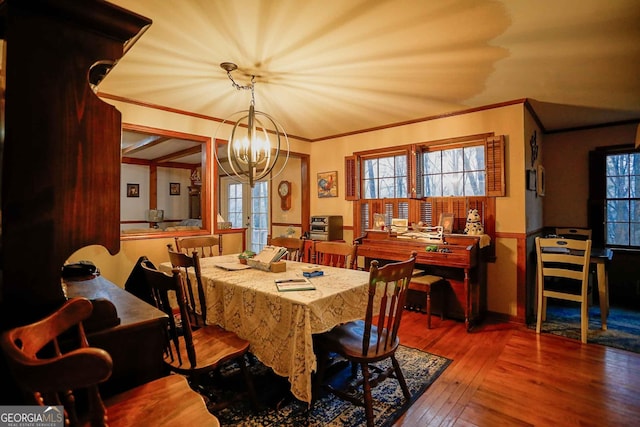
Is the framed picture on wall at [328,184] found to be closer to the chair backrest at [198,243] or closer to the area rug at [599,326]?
the chair backrest at [198,243]

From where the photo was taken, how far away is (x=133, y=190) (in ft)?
24.2

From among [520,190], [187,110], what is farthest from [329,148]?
[520,190]

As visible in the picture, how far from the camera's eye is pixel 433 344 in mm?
2879

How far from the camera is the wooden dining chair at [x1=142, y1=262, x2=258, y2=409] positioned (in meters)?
1.58

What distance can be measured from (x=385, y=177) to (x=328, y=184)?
1003mm

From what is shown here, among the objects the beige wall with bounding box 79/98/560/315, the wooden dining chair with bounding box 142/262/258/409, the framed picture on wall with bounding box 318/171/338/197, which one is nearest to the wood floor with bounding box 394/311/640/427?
the beige wall with bounding box 79/98/560/315

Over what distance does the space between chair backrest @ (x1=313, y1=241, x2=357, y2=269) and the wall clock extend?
288cm

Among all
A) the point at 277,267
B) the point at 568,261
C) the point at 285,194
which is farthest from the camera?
the point at 285,194

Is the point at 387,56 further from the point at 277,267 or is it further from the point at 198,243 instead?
the point at 198,243

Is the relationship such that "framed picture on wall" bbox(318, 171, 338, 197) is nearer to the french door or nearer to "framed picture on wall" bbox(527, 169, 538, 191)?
the french door

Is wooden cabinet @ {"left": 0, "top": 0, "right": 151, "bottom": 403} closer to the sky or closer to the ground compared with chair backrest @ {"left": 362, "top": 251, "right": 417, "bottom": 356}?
closer to the sky

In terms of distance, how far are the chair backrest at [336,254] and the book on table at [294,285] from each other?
684 mm

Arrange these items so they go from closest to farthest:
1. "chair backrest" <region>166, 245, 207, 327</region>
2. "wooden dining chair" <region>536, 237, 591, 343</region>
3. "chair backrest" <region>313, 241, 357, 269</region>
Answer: "chair backrest" <region>166, 245, 207, 327</region>
"chair backrest" <region>313, 241, 357, 269</region>
"wooden dining chair" <region>536, 237, 591, 343</region>

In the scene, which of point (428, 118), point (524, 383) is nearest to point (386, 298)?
point (524, 383)
